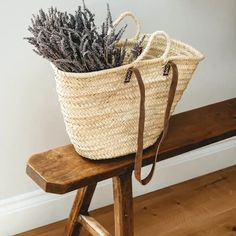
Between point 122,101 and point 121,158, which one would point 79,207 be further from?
point 122,101

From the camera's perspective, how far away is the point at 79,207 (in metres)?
1.55

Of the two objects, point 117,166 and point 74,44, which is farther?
point 117,166

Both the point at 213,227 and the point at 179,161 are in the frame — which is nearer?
the point at 213,227

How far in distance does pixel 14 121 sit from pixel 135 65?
547 millimetres

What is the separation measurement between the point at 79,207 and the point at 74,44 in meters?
0.59

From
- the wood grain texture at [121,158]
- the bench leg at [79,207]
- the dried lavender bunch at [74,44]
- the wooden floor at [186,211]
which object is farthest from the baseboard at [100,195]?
the dried lavender bunch at [74,44]

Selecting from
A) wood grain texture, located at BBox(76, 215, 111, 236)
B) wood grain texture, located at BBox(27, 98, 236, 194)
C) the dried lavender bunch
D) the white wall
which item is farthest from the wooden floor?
the dried lavender bunch

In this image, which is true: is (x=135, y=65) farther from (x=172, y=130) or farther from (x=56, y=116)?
(x=56, y=116)

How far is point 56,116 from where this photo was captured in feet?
5.41

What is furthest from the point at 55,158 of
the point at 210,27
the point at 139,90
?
the point at 210,27

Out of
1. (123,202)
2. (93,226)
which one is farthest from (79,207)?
(123,202)

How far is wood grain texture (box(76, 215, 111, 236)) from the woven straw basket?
272mm

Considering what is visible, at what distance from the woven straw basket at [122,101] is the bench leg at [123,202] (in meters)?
0.06

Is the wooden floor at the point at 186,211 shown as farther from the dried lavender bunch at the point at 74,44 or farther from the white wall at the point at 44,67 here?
the dried lavender bunch at the point at 74,44
